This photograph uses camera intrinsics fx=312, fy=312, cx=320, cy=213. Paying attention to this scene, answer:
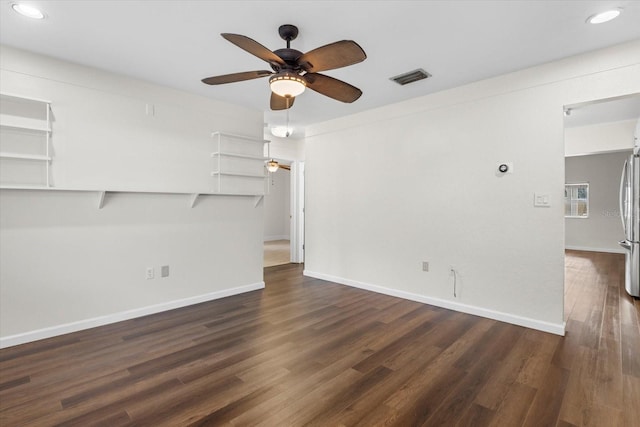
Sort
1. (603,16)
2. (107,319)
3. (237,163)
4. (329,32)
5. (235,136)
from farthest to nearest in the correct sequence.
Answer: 1. (237,163)
2. (235,136)
3. (107,319)
4. (329,32)
5. (603,16)

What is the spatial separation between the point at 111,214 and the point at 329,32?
9.11 feet

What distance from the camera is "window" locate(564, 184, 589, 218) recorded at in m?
8.52

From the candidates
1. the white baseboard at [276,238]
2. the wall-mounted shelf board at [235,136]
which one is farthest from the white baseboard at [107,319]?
Result: the white baseboard at [276,238]

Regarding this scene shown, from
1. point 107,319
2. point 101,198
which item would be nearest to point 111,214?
point 101,198

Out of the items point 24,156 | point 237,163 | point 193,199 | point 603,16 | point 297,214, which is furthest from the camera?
point 297,214

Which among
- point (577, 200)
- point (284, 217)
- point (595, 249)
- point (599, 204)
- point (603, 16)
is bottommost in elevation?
point (595, 249)

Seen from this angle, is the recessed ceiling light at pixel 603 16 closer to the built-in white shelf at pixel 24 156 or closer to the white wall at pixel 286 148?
the built-in white shelf at pixel 24 156

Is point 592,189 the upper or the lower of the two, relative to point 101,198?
upper

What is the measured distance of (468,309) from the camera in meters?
3.55

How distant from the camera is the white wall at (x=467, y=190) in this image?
3.00m

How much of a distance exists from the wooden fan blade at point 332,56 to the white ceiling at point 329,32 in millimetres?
401

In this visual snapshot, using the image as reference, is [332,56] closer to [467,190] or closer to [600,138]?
[467,190]

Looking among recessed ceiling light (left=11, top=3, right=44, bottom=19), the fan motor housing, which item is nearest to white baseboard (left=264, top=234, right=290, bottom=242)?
recessed ceiling light (left=11, top=3, right=44, bottom=19)

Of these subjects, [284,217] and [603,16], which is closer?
[603,16]
